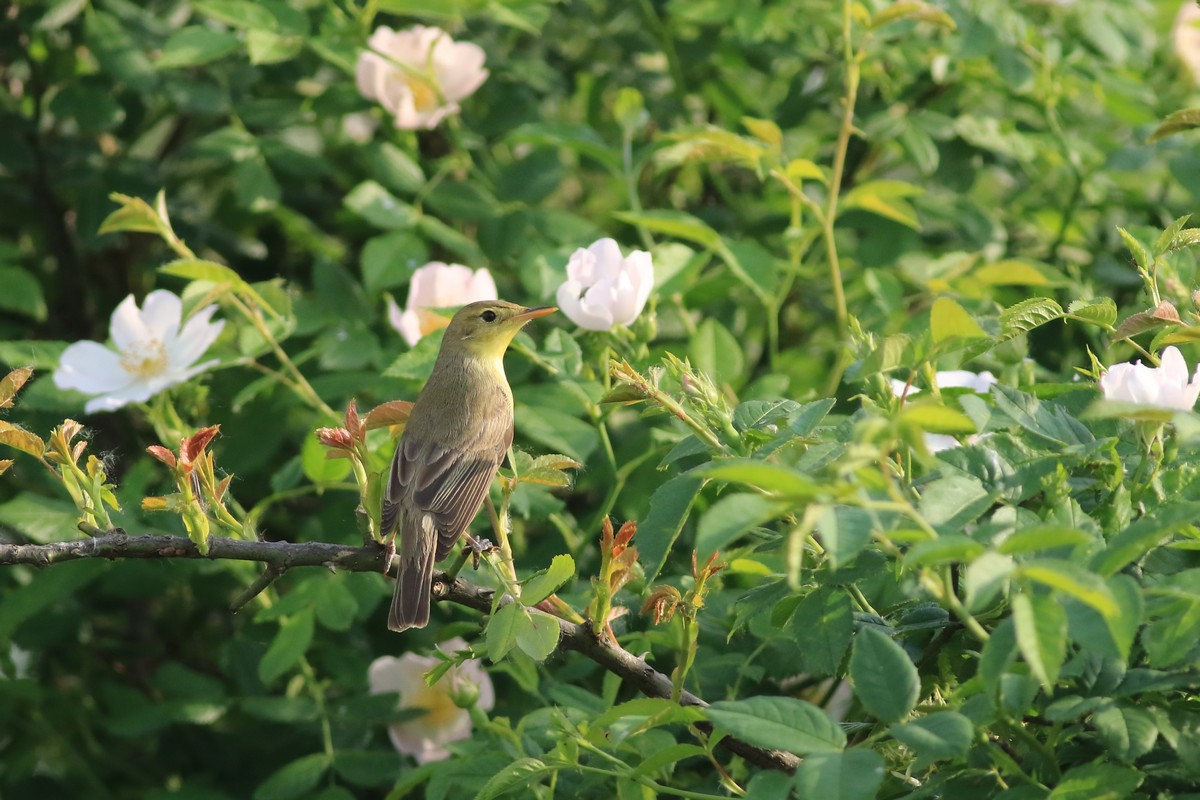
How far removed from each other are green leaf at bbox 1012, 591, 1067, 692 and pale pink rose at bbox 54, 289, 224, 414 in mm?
1479

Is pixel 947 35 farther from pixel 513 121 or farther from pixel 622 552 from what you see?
pixel 622 552

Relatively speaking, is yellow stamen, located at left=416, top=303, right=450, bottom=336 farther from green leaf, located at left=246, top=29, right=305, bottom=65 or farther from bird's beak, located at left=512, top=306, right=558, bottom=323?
green leaf, located at left=246, top=29, right=305, bottom=65

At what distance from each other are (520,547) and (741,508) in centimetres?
144

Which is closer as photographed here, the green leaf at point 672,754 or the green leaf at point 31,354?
the green leaf at point 672,754

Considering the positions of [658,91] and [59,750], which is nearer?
[59,750]

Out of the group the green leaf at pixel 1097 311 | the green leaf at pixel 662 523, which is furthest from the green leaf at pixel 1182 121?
the green leaf at pixel 662 523

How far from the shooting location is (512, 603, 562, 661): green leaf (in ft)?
4.74

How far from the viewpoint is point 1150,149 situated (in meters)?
2.64

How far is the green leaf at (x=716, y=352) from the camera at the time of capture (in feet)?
7.69

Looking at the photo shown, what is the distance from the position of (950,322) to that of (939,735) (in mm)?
402

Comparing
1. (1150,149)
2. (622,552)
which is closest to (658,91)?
(1150,149)

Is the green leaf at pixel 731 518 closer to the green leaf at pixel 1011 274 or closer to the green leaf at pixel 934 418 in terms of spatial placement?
the green leaf at pixel 934 418

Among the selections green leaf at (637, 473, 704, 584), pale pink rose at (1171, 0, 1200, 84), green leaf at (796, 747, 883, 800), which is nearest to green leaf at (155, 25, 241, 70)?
green leaf at (637, 473, 704, 584)

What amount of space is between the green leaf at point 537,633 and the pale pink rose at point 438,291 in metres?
0.86
